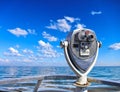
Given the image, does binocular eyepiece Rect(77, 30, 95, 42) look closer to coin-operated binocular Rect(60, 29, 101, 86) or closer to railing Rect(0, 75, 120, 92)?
coin-operated binocular Rect(60, 29, 101, 86)

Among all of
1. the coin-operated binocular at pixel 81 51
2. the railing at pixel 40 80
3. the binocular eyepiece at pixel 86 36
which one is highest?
the binocular eyepiece at pixel 86 36

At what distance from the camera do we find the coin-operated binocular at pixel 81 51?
2900 mm

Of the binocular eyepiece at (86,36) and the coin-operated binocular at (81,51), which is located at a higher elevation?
the binocular eyepiece at (86,36)

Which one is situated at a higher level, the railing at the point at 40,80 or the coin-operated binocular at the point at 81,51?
the coin-operated binocular at the point at 81,51

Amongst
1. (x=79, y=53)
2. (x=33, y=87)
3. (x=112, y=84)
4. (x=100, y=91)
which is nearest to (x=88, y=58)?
(x=79, y=53)

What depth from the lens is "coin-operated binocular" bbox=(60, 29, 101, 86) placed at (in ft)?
9.52

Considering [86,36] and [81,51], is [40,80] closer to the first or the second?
[81,51]

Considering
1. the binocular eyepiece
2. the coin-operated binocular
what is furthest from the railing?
the binocular eyepiece

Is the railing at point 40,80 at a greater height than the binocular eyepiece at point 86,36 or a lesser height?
lesser

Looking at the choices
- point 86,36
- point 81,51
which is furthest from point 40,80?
point 86,36

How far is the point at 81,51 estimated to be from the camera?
2.94 meters

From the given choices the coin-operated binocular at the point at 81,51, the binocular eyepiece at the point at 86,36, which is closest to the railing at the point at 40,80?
the coin-operated binocular at the point at 81,51

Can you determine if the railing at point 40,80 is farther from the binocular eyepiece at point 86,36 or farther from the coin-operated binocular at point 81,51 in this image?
the binocular eyepiece at point 86,36

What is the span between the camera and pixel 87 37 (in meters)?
2.97
